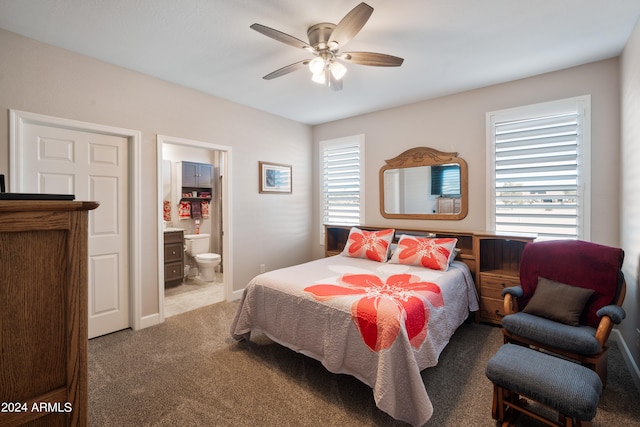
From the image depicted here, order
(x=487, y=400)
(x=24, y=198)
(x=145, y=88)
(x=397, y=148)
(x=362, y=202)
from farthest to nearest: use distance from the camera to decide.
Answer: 1. (x=362, y=202)
2. (x=397, y=148)
3. (x=145, y=88)
4. (x=487, y=400)
5. (x=24, y=198)

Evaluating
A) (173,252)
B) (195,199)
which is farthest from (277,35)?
(195,199)

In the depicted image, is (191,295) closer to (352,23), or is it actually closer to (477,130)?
(352,23)

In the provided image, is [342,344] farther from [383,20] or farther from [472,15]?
[472,15]

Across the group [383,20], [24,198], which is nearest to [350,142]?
[383,20]

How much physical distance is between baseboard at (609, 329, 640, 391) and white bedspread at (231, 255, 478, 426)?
3.72 feet

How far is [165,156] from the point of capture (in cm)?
514

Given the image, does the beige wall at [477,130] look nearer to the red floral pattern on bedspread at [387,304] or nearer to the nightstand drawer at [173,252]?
the red floral pattern on bedspread at [387,304]

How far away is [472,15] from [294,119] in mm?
3059

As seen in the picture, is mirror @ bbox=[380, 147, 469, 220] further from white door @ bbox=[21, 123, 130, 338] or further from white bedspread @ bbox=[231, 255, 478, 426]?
white door @ bbox=[21, 123, 130, 338]

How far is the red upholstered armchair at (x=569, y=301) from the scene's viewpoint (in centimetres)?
194

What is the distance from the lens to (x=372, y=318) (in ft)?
6.23

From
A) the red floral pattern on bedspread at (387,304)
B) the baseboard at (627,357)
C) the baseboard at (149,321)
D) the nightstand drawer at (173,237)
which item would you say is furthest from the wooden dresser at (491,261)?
the nightstand drawer at (173,237)

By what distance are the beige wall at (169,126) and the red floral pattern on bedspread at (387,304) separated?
2040 millimetres

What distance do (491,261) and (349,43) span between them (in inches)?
114
